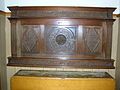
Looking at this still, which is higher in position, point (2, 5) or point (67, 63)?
point (2, 5)


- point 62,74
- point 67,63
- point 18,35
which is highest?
point 18,35

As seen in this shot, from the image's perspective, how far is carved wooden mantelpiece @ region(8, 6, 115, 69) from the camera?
277 centimetres

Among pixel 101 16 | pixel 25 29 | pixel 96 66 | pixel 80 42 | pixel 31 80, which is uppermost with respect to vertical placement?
Result: pixel 101 16

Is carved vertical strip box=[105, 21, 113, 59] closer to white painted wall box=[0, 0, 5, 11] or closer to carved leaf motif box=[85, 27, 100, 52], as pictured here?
carved leaf motif box=[85, 27, 100, 52]

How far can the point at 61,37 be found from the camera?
2.85m

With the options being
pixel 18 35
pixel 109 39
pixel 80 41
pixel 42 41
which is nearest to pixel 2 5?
pixel 18 35

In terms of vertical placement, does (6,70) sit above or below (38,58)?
below

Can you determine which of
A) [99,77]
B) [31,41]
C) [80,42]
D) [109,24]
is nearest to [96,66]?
[99,77]

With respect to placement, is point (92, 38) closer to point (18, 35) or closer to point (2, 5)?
point (18, 35)

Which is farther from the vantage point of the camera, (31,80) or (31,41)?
(31,41)

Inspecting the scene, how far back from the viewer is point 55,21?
278 cm

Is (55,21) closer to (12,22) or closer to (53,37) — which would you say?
(53,37)

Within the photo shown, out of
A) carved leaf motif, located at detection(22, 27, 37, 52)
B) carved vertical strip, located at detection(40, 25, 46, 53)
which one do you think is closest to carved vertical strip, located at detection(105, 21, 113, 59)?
carved vertical strip, located at detection(40, 25, 46, 53)

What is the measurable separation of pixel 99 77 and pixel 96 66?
0.21 m
